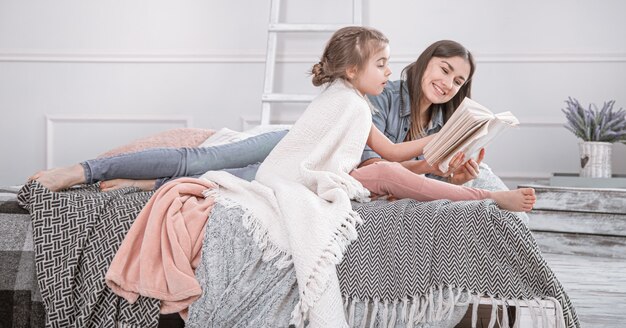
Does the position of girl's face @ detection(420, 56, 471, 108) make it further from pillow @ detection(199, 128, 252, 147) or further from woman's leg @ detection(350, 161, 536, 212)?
pillow @ detection(199, 128, 252, 147)

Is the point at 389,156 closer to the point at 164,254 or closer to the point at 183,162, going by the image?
the point at 183,162

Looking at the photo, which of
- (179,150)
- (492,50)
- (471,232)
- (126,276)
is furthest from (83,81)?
(471,232)

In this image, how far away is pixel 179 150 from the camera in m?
2.00

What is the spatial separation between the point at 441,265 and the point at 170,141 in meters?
1.25

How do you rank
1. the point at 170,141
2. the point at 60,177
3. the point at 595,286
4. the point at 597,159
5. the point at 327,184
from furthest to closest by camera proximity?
the point at 597,159
the point at 170,141
the point at 595,286
the point at 60,177
the point at 327,184

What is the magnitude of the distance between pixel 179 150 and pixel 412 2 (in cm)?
160

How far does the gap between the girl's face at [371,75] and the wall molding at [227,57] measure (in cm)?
121

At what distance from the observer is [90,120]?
11.0ft

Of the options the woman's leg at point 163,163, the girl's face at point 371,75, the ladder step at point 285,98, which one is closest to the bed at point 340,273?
the woman's leg at point 163,163

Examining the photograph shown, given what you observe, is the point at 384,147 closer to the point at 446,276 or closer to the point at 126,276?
Result: the point at 446,276

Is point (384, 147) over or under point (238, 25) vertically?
under

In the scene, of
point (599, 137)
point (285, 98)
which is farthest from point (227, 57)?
point (599, 137)

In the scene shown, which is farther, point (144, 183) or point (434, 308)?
point (144, 183)

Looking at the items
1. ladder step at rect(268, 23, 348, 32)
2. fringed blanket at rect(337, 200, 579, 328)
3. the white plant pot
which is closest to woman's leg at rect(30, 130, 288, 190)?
fringed blanket at rect(337, 200, 579, 328)
